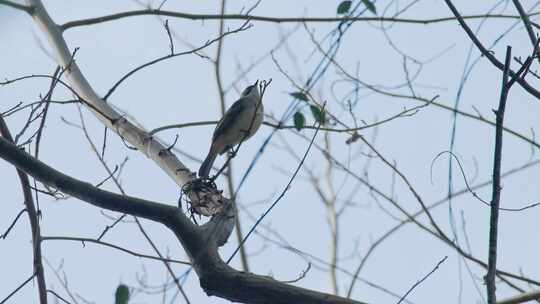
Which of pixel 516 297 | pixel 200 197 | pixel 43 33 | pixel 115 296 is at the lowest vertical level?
pixel 516 297

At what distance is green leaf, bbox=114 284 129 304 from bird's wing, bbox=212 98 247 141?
3229 mm

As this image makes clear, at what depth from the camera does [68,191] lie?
2578mm

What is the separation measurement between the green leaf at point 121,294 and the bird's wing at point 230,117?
10.6ft

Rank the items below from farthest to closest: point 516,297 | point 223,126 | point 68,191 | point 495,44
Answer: point 223,126 < point 495,44 < point 68,191 < point 516,297

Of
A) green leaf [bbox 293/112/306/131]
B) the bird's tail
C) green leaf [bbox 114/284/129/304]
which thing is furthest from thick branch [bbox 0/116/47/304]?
the bird's tail

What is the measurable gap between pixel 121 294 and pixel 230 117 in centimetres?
350

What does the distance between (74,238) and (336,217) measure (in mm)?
7055

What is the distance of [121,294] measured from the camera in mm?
2727

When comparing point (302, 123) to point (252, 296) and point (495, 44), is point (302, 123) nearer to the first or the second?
point (495, 44)

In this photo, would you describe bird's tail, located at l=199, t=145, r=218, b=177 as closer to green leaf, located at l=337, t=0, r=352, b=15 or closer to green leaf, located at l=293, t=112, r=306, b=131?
green leaf, located at l=293, t=112, r=306, b=131

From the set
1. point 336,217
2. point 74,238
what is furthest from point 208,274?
point 336,217

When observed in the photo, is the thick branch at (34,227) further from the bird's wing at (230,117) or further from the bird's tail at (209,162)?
the bird's wing at (230,117)

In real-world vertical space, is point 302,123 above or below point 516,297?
above

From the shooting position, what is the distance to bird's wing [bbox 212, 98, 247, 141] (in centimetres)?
602
